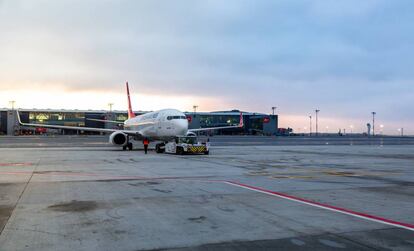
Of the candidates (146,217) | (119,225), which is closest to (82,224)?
(119,225)

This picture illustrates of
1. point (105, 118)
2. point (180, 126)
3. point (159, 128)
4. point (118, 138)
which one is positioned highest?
point (105, 118)

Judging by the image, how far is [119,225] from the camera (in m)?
7.92

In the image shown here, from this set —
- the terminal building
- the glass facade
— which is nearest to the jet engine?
the terminal building

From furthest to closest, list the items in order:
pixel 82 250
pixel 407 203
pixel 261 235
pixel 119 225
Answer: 1. pixel 407 203
2. pixel 119 225
3. pixel 261 235
4. pixel 82 250

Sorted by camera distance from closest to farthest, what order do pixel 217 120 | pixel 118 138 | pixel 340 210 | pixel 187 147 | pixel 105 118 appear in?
pixel 340 210, pixel 187 147, pixel 118 138, pixel 105 118, pixel 217 120

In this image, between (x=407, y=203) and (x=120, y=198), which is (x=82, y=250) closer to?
(x=120, y=198)

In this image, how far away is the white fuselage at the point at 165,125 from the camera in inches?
1487

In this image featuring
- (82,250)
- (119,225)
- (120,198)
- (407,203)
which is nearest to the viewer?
(82,250)

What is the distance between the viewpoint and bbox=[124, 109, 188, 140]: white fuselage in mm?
37781

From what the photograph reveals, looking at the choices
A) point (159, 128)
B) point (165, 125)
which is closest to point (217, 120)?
point (159, 128)

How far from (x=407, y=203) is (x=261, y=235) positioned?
5386 millimetres

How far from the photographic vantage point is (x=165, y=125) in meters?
38.2

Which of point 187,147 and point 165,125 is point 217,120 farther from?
point 187,147

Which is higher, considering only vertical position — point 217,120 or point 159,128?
point 217,120
